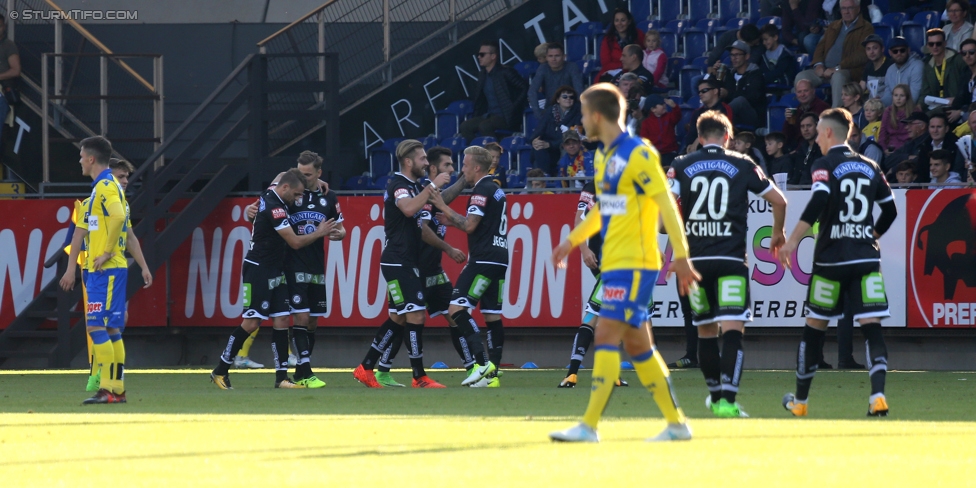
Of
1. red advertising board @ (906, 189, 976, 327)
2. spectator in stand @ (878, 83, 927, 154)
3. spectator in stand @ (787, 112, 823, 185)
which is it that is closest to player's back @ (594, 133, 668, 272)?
red advertising board @ (906, 189, 976, 327)

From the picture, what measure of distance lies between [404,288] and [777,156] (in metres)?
6.60

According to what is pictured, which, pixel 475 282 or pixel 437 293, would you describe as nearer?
pixel 475 282

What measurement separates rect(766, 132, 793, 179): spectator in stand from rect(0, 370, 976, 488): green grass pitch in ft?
16.4

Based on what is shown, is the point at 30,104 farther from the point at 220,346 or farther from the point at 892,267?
the point at 892,267

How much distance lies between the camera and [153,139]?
2045 cm

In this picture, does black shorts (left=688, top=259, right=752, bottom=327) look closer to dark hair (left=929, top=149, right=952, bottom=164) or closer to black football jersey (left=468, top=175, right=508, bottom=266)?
black football jersey (left=468, top=175, right=508, bottom=266)

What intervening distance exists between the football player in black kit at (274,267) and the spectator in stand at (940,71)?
29.7 ft

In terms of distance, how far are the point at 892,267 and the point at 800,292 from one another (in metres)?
1.18

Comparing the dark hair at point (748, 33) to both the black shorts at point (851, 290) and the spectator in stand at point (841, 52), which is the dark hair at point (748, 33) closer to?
the spectator in stand at point (841, 52)

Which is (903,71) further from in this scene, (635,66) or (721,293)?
(721,293)

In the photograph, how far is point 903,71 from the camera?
18.3m

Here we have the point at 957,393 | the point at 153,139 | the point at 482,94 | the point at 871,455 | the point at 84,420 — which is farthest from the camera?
the point at 482,94

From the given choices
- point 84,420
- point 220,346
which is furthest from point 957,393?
point 220,346

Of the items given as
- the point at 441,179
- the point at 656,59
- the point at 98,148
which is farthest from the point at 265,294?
the point at 656,59
